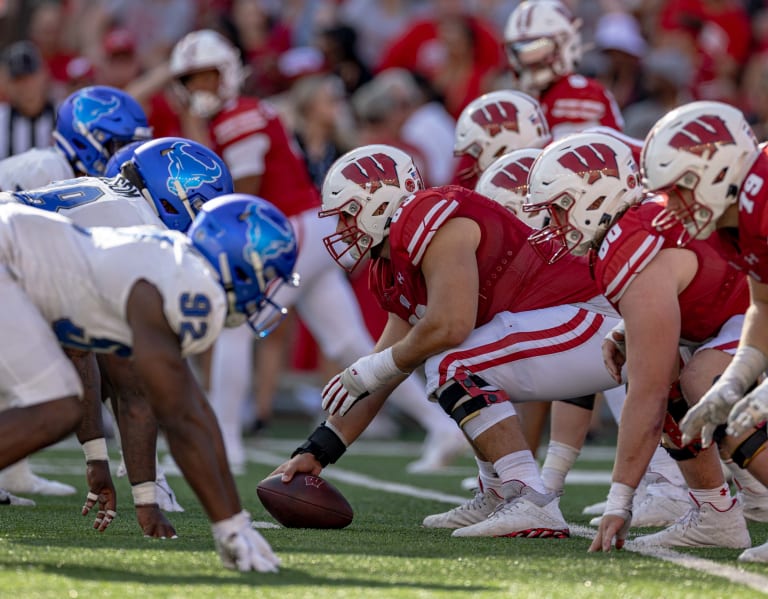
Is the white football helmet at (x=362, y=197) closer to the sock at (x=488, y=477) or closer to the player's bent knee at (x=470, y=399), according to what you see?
the player's bent knee at (x=470, y=399)

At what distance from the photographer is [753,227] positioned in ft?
12.7

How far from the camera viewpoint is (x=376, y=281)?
200 inches

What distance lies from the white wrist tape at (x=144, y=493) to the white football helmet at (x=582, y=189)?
1482mm

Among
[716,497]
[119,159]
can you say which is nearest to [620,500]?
[716,497]

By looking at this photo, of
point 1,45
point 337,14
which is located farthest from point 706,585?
point 1,45

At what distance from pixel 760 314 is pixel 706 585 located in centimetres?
89

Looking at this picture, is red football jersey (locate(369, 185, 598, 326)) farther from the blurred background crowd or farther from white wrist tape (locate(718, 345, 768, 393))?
the blurred background crowd

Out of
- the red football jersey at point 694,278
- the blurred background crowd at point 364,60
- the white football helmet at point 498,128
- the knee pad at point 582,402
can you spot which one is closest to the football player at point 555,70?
the white football helmet at point 498,128

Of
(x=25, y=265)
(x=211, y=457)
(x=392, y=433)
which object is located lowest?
(x=392, y=433)

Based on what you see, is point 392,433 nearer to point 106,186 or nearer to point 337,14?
point 337,14

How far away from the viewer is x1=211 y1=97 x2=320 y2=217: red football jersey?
7.69 meters

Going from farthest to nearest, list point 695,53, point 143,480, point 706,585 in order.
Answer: point 695,53, point 143,480, point 706,585

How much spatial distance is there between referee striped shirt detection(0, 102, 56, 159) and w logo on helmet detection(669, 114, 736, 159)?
5.00 meters

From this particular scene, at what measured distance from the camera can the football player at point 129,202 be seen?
4.61 m
